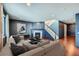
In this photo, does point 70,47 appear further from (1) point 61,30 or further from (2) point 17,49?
(2) point 17,49

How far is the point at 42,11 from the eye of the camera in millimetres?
2586

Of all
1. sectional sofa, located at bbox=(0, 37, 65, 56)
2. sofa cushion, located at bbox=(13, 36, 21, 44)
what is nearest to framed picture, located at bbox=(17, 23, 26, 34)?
sofa cushion, located at bbox=(13, 36, 21, 44)

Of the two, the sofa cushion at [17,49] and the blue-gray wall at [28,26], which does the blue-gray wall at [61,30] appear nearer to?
the blue-gray wall at [28,26]

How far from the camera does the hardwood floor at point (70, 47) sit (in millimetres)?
2535

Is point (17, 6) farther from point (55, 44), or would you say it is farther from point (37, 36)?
point (55, 44)

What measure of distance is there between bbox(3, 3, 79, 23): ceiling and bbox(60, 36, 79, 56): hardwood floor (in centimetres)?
38

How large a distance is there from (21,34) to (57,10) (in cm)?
86

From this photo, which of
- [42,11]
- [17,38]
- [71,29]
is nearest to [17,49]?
[17,38]

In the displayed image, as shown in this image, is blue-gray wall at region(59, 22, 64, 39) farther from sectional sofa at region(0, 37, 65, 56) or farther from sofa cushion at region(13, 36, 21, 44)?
sofa cushion at region(13, 36, 21, 44)

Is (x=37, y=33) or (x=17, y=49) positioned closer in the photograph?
(x=17, y=49)

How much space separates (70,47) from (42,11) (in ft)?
2.96

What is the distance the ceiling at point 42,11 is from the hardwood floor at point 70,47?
378 mm

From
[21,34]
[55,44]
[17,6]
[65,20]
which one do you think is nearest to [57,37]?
[55,44]

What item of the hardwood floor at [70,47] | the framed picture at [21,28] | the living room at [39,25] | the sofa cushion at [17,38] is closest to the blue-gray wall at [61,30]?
the living room at [39,25]
